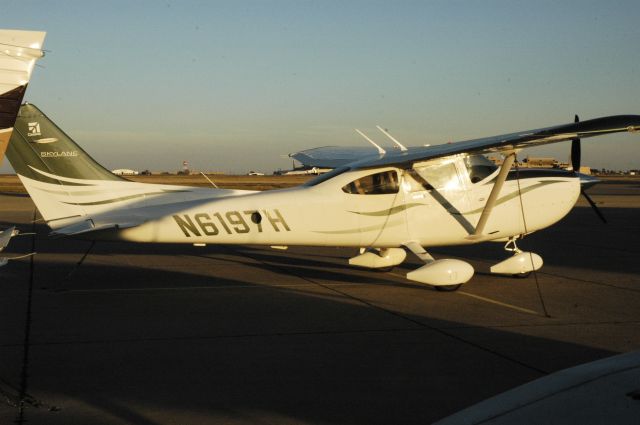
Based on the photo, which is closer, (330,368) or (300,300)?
(330,368)

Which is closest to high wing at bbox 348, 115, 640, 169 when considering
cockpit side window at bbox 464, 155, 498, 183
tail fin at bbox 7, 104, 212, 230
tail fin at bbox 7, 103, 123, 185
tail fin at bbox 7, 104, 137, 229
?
cockpit side window at bbox 464, 155, 498, 183

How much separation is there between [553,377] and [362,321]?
6539 millimetres

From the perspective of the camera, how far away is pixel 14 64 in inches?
204

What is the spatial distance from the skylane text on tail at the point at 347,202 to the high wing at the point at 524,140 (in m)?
0.02

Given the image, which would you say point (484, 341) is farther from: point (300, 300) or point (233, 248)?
point (233, 248)

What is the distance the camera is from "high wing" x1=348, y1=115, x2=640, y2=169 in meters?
9.89

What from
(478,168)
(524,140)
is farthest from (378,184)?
(524,140)

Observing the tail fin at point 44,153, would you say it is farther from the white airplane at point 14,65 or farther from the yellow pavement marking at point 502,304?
the white airplane at point 14,65

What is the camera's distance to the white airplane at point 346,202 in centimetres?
1114

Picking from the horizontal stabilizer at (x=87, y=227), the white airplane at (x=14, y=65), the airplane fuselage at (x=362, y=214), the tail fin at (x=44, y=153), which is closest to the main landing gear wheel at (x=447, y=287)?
the airplane fuselage at (x=362, y=214)

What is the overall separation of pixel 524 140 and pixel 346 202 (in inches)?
111

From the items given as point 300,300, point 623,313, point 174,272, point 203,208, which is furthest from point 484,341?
point 174,272

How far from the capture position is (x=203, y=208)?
1142 centimetres

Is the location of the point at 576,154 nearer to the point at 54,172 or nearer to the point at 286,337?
the point at 286,337
